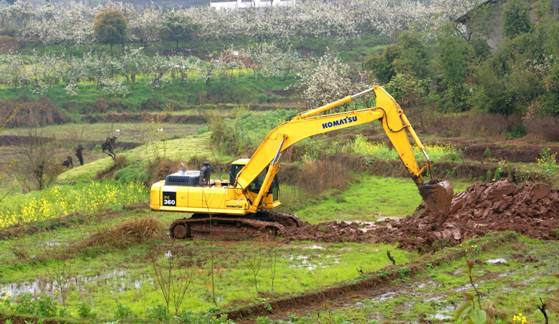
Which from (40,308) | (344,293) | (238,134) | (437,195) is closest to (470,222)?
(437,195)

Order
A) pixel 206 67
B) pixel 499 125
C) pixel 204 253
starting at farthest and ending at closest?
pixel 206 67
pixel 499 125
pixel 204 253

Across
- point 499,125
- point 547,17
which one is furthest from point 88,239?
point 547,17

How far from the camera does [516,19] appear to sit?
34812 millimetres

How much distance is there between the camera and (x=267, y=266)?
16109 mm

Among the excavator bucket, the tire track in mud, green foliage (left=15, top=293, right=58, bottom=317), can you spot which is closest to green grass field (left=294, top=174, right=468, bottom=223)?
the excavator bucket

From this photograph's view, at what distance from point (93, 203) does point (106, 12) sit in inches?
1444

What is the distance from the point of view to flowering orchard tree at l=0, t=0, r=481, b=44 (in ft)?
201

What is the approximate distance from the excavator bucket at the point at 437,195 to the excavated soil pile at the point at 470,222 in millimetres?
221

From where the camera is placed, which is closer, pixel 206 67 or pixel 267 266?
pixel 267 266

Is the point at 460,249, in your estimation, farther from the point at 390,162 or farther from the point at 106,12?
the point at 106,12

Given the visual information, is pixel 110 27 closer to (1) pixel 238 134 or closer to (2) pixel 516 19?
(1) pixel 238 134

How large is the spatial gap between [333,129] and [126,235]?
508cm

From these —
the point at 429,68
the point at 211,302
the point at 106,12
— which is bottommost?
the point at 211,302

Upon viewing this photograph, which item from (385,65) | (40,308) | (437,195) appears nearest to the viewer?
(40,308)
